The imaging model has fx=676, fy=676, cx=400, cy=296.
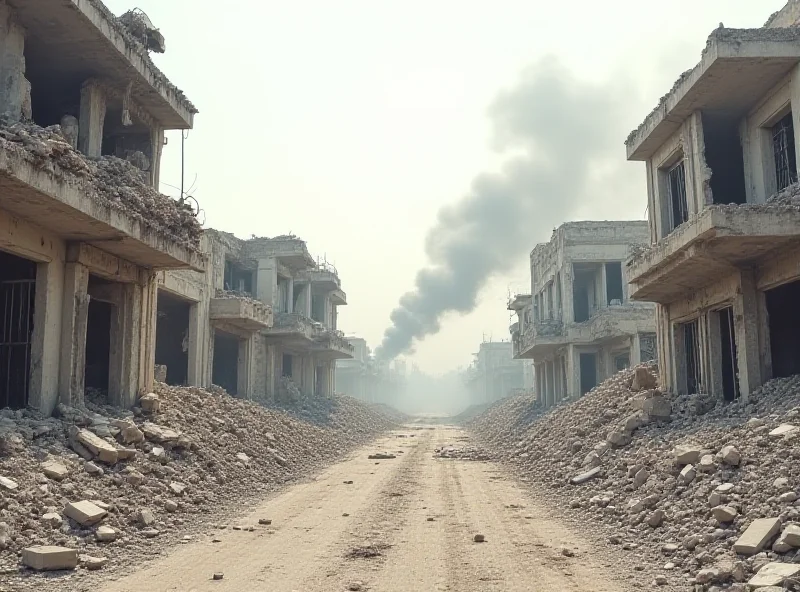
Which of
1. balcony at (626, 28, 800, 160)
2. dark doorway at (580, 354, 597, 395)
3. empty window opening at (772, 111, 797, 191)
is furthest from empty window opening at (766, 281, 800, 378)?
dark doorway at (580, 354, 597, 395)

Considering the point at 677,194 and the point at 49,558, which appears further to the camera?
the point at 677,194

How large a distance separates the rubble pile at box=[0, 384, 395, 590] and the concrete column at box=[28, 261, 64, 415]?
0.41m

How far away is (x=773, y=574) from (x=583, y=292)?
28.9m

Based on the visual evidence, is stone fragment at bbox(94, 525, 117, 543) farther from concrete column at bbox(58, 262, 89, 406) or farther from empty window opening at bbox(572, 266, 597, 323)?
empty window opening at bbox(572, 266, 597, 323)

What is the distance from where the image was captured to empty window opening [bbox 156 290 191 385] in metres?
25.0

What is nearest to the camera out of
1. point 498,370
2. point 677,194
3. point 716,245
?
point 716,245

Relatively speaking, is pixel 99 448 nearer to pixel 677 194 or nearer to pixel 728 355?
pixel 728 355

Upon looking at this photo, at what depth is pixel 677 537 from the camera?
27.3 feet

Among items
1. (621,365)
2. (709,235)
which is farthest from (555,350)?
(709,235)

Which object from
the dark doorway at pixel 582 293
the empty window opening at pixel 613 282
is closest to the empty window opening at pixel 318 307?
the dark doorway at pixel 582 293

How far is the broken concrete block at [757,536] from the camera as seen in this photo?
6766 millimetres

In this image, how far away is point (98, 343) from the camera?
1652 cm

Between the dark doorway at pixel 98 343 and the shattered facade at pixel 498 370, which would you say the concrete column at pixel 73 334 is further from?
the shattered facade at pixel 498 370

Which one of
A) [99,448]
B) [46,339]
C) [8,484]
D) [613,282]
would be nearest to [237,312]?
[46,339]
